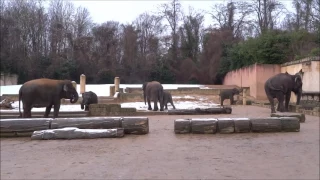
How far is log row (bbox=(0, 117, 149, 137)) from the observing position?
10.2m

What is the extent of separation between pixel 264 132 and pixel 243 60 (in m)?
31.2

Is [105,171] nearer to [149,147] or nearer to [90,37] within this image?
[149,147]

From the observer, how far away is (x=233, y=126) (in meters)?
10.2

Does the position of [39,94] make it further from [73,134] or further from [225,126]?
[225,126]

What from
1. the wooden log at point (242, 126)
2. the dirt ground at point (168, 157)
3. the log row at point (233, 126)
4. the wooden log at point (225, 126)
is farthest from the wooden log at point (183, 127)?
the wooden log at point (242, 126)

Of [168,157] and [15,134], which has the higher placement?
[15,134]

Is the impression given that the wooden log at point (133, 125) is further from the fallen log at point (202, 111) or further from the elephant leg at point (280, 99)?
the elephant leg at point (280, 99)

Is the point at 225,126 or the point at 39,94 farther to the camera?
the point at 39,94

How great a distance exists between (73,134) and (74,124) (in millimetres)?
628

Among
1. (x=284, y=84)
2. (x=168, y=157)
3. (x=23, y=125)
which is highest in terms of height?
(x=284, y=84)

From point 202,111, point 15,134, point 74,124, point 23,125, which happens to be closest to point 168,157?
point 74,124

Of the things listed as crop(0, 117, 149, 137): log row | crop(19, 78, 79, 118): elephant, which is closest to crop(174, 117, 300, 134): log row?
crop(0, 117, 149, 137): log row

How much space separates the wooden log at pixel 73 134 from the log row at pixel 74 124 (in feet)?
1.46

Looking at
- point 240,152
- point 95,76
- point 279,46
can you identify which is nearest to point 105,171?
point 240,152
